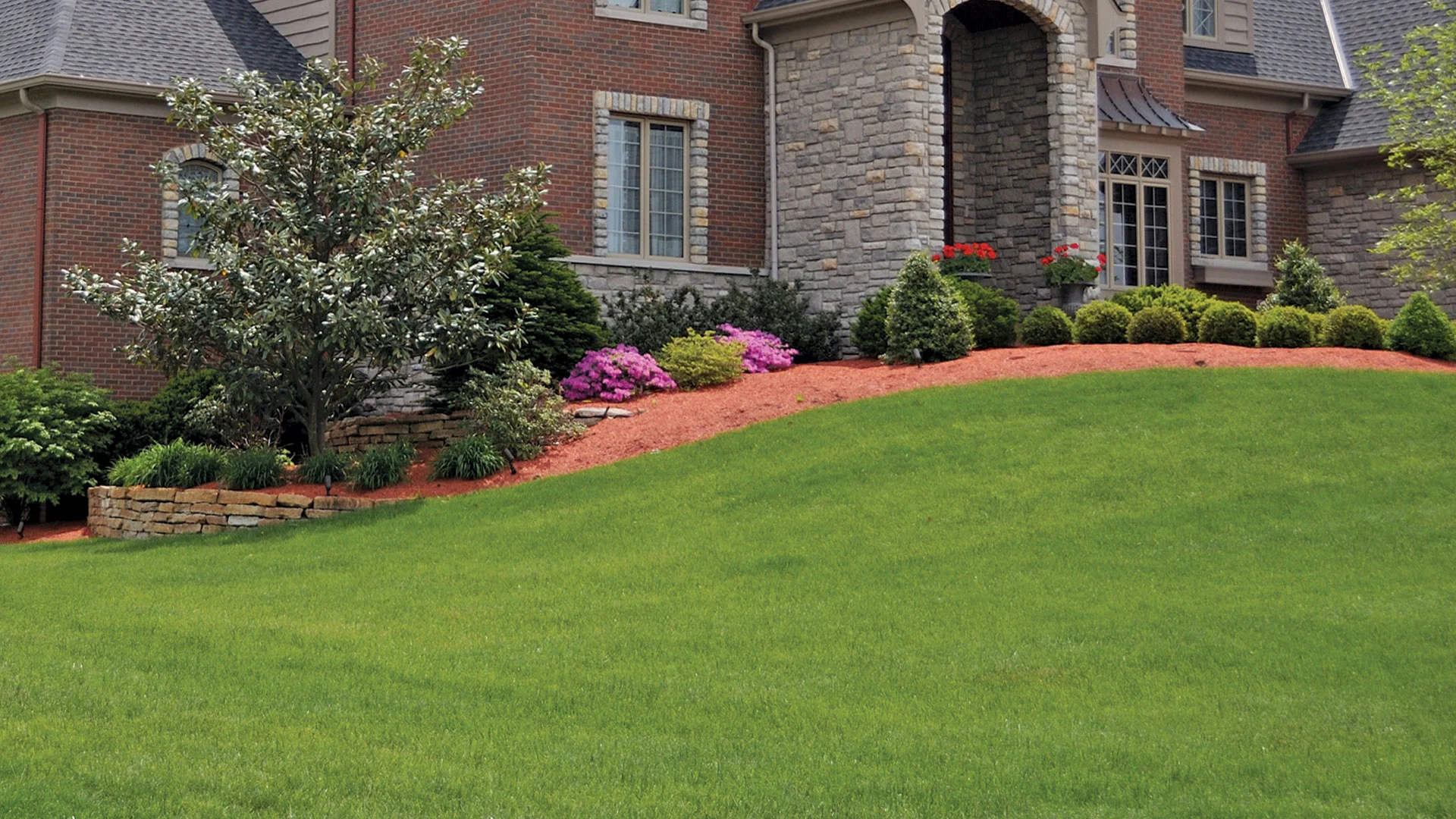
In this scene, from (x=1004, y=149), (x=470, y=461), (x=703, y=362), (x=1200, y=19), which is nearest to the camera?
(x=470, y=461)

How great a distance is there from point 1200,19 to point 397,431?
58.8ft

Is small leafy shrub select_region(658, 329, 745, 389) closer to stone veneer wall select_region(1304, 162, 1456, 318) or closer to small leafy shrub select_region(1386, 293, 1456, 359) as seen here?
small leafy shrub select_region(1386, 293, 1456, 359)

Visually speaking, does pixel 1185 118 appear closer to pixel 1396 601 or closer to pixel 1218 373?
pixel 1218 373

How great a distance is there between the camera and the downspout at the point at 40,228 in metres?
21.6

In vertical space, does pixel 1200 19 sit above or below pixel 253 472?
above

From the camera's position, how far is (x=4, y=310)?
870 inches

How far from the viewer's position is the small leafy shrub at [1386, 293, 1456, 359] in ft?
63.4

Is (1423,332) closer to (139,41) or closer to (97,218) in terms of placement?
(97,218)

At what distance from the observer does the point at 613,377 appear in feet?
64.3

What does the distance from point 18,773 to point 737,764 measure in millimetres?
3347

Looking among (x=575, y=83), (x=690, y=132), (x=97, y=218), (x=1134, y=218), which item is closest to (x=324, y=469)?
(x=97, y=218)

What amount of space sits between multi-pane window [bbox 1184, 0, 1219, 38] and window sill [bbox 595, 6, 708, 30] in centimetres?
1098

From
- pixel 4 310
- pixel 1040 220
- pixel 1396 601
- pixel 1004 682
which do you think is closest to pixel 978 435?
pixel 1396 601

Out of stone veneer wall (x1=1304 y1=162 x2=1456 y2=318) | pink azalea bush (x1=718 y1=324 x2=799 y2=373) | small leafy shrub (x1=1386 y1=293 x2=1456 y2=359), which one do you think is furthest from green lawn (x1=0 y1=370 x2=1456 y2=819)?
stone veneer wall (x1=1304 y1=162 x2=1456 y2=318)
